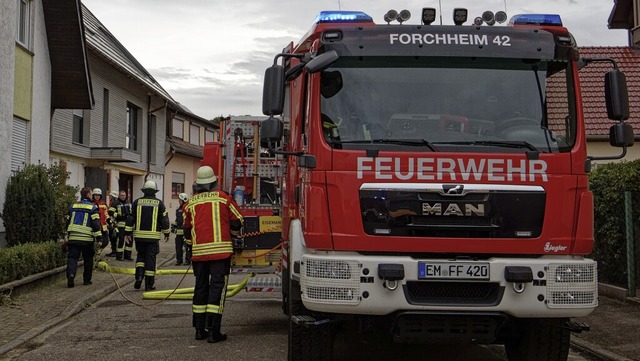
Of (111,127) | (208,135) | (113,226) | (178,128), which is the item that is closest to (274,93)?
(113,226)

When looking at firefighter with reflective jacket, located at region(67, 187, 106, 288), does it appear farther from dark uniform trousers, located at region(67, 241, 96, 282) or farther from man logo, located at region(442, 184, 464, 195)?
man logo, located at region(442, 184, 464, 195)

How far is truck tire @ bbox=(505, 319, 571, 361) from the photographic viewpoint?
5938 mm

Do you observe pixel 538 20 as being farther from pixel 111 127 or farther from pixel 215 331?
pixel 111 127

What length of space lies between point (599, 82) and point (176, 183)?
24540mm

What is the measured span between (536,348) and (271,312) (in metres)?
4.70

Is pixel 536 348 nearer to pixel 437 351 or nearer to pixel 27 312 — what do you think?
pixel 437 351

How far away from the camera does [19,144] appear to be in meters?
14.7

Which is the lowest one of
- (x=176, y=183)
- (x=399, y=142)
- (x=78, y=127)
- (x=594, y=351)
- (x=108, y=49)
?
(x=594, y=351)

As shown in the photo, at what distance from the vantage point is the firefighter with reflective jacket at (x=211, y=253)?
7848 millimetres

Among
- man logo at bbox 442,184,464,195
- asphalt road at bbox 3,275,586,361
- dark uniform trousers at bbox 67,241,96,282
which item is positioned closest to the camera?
man logo at bbox 442,184,464,195

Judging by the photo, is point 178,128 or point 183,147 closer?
point 183,147

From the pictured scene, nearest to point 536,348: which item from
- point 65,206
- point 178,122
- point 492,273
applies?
point 492,273

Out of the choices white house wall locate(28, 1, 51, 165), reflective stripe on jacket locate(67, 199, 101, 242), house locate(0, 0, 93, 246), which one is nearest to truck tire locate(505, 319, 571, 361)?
reflective stripe on jacket locate(67, 199, 101, 242)

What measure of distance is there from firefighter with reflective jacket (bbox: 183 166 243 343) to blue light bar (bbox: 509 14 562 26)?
11.9 ft
